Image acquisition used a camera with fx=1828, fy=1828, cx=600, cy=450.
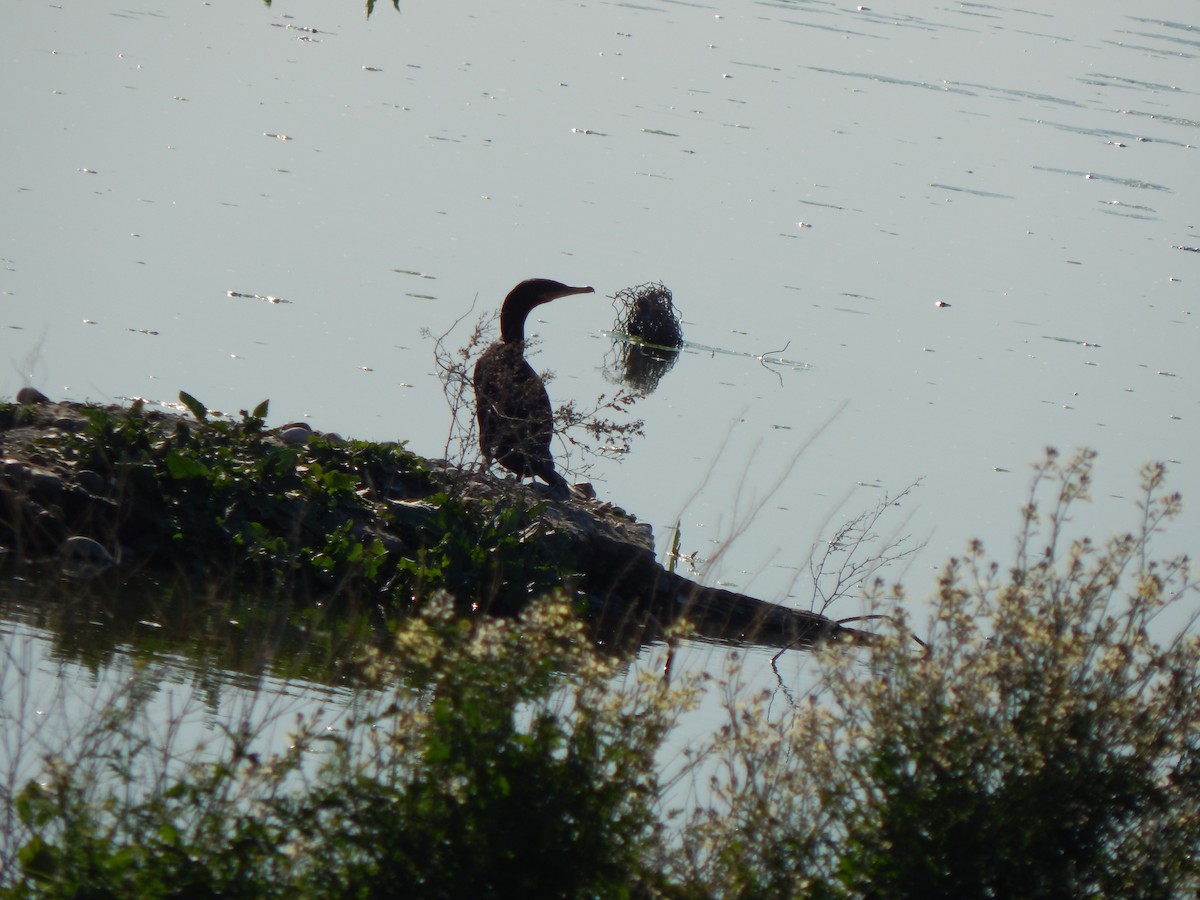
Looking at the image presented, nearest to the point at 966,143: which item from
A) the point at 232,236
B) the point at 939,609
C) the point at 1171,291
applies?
the point at 1171,291

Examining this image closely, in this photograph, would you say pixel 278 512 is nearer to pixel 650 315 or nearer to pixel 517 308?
pixel 517 308

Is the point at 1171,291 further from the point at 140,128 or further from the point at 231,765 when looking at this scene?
the point at 231,765

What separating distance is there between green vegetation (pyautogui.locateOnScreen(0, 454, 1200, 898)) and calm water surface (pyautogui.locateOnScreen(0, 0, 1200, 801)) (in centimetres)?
243

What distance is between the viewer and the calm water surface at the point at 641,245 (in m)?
10.5

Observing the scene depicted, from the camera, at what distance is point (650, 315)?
13.0 m

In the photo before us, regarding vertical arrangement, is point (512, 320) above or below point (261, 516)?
above

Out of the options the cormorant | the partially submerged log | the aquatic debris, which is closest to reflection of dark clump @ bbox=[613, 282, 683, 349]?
the aquatic debris

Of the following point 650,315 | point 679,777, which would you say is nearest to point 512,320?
point 650,315

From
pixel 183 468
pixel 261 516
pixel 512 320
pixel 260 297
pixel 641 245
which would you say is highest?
pixel 641 245

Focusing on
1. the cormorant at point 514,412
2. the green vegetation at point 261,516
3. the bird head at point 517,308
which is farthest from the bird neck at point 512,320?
the green vegetation at point 261,516

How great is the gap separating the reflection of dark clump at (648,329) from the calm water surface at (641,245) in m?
0.23

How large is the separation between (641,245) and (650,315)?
310 centimetres

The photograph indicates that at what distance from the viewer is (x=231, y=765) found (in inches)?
146

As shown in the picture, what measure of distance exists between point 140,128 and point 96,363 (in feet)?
25.6
